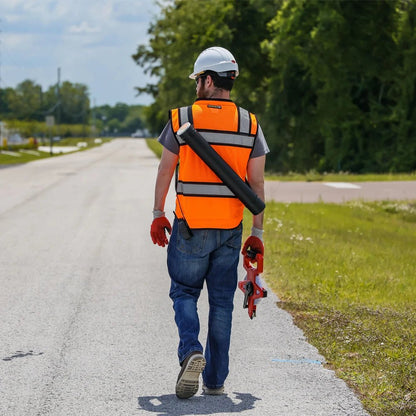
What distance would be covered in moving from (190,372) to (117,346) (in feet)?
5.10

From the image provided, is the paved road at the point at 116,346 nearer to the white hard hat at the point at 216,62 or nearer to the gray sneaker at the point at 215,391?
the gray sneaker at the point at 215,391

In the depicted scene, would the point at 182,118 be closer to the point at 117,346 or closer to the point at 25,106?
the point at 117,346

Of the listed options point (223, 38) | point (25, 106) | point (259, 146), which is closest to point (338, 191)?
point (259, 146)

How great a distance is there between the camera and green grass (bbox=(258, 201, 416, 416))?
5.16m

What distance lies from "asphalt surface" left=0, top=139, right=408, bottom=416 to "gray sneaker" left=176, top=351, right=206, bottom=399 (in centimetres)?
11

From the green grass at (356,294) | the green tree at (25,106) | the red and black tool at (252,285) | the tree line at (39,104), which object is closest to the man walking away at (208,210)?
the red and black tool at (252,285)

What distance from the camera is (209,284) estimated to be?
4910 mm

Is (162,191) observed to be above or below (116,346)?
above

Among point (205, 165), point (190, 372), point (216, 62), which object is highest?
point (216, 62)

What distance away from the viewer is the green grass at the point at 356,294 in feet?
16.9

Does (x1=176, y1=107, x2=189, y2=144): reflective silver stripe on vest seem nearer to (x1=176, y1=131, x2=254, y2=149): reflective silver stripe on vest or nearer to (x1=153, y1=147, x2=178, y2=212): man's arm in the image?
(x1=176, y1=131, x2=254, y2=149): reflective silver stripe on vest

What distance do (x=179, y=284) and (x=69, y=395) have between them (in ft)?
3.03

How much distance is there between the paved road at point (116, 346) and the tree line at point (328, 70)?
30211 millimetres

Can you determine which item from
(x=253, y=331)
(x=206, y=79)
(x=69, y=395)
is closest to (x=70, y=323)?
(x=253, y=331)
